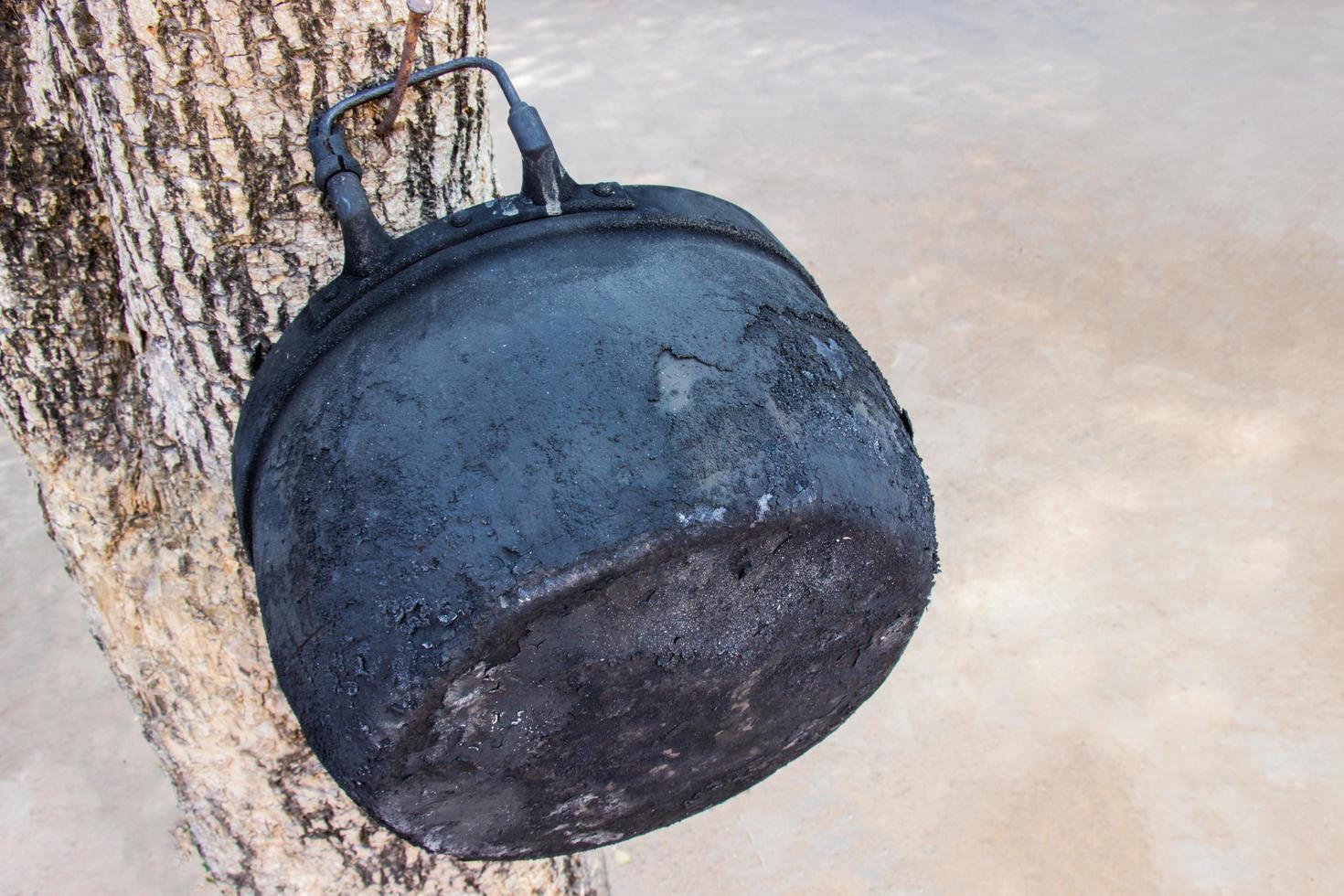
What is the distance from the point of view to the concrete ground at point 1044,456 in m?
3.18

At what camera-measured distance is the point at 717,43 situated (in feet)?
23.6

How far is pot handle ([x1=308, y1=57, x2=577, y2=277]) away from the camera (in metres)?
1.04

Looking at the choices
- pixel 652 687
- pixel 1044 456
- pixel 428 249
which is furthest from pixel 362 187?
pixel 1044 456

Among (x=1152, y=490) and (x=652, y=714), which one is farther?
(x=1152, y=490)

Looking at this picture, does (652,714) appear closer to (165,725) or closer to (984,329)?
(165,725)

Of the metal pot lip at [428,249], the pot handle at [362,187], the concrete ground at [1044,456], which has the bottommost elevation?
the concrete ground at [1044,456]

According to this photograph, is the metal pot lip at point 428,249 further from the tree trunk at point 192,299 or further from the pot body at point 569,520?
the tree trunk at point 192,299

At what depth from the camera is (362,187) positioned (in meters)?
1.07

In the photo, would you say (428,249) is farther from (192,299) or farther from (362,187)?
(192,299)

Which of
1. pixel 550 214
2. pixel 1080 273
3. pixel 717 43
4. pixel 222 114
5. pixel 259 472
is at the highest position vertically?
pixel 222 114

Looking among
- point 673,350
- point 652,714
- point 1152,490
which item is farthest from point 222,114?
point 1152,490

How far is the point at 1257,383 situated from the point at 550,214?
4.19 metres

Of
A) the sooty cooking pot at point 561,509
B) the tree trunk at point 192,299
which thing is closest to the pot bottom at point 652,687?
the sooty cooking pot at point 561,509

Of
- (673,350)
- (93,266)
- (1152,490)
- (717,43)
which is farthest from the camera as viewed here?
(717,43)
